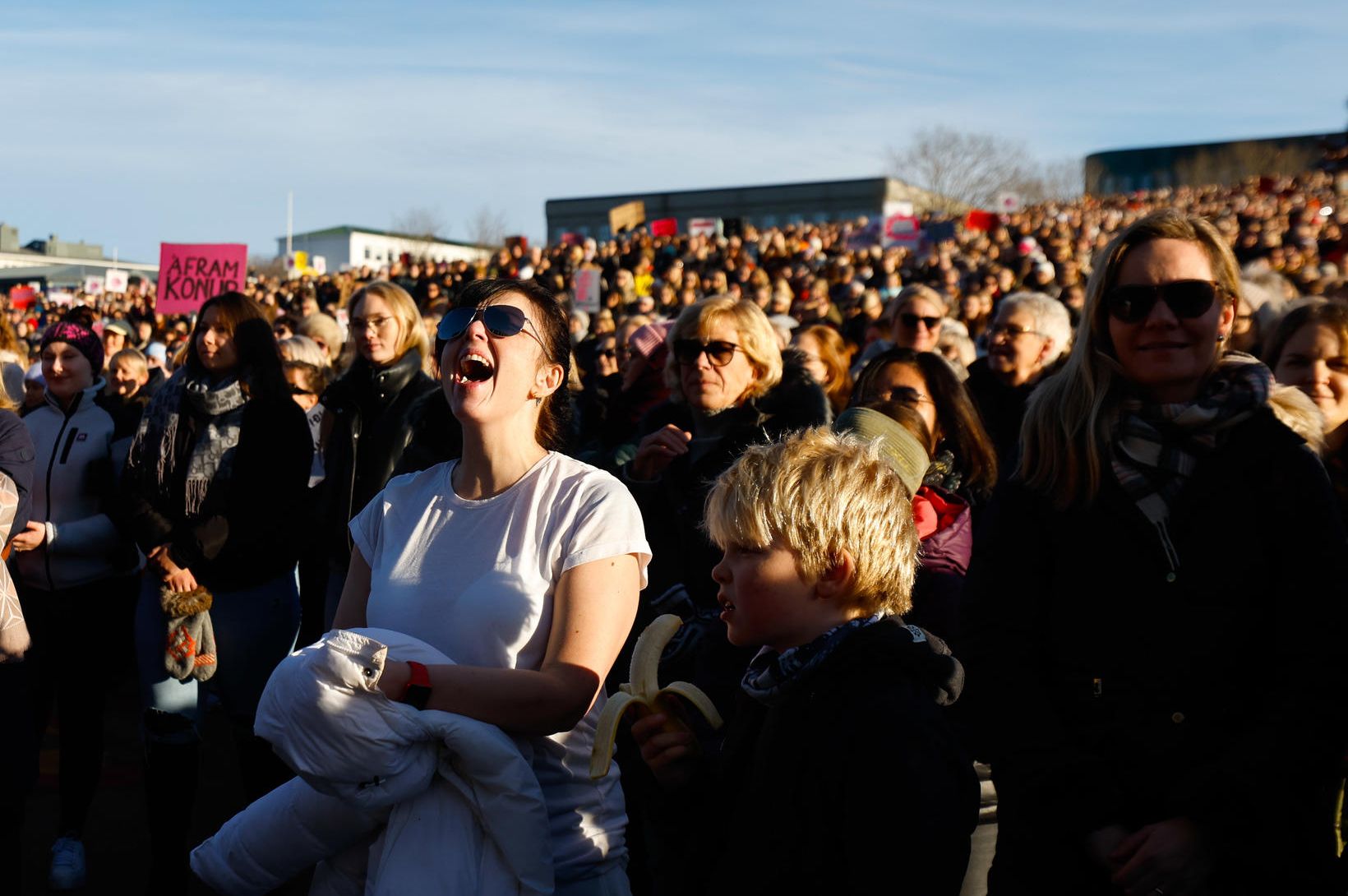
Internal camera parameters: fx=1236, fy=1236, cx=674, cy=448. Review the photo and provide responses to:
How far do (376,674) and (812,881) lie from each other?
2.54 ft

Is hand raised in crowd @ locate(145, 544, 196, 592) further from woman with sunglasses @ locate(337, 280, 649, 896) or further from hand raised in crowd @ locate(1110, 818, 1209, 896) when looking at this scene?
hand raised in crowd @ locate(1110, 818, 1209, 896)

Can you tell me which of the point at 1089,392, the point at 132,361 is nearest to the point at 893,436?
the point at 1089,392

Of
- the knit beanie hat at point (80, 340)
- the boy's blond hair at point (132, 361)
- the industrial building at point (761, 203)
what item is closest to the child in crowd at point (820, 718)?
the knit beanie hat at point (80, 340)

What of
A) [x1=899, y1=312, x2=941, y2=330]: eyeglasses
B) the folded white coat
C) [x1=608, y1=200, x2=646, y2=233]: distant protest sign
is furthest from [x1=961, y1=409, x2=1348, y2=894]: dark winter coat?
[x1=608, y1=200, x2=646, y2=233]: distant protest sign

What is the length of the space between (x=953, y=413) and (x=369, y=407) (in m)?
2.23

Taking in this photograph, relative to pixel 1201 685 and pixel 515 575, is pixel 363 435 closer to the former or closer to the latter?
pixel 515 575

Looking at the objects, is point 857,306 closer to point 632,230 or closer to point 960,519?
point 960,519

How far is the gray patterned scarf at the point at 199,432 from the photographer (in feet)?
14.2

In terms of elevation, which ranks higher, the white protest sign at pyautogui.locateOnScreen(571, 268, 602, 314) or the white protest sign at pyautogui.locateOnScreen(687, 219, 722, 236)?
the white protest sign at pyautogui.locateOnScreen(687, 219, 722, 236)

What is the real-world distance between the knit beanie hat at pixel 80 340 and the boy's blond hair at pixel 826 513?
4.05 meters

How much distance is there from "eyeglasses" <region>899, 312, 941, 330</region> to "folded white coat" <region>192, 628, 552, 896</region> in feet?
14.5

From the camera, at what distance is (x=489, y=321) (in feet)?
8.20

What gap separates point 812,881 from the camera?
6.20 feet

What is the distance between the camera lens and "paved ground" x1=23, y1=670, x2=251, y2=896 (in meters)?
4.62
